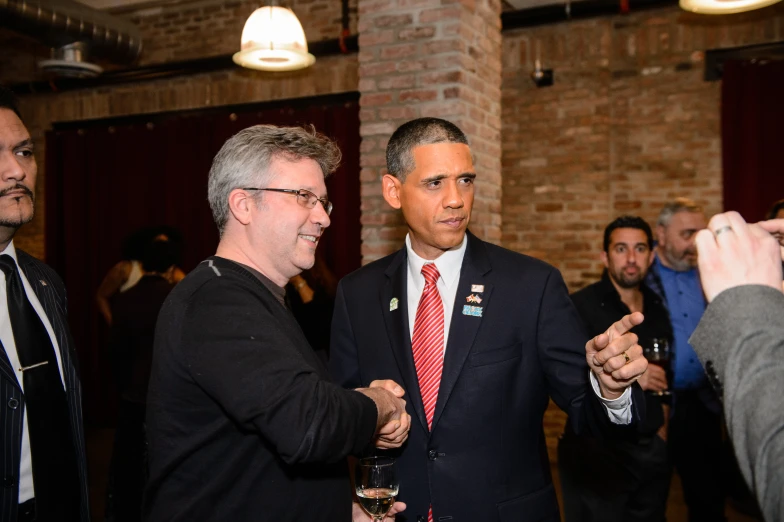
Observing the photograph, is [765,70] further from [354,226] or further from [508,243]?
[354,226]

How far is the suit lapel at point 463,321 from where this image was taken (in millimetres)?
1978

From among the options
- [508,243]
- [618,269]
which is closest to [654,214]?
[508,243]

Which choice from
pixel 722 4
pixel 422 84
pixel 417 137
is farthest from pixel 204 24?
pixel 417 137

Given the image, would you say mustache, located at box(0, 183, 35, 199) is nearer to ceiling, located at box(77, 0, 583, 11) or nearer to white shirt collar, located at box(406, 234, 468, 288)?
white shirt collar, located at box(406, 234, 468, 288)

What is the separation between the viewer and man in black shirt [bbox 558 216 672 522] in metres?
3.37

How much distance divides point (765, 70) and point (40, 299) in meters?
5.59

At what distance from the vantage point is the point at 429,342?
210 cm

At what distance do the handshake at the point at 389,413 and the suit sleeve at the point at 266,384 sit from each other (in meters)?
0.10

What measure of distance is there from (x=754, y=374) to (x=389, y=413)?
838 millimetres

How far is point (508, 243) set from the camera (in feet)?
20.3

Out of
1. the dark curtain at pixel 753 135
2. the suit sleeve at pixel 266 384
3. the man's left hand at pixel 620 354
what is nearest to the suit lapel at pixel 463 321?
the man's left hand at pixel 620 354

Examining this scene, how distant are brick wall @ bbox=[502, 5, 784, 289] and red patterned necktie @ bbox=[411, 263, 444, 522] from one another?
13.2 feet

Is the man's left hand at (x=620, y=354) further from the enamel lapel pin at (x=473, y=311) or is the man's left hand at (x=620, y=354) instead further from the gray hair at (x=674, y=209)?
the gray hair at (x=674, y=209)

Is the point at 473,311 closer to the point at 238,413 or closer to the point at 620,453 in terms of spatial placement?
the point at 238,413
